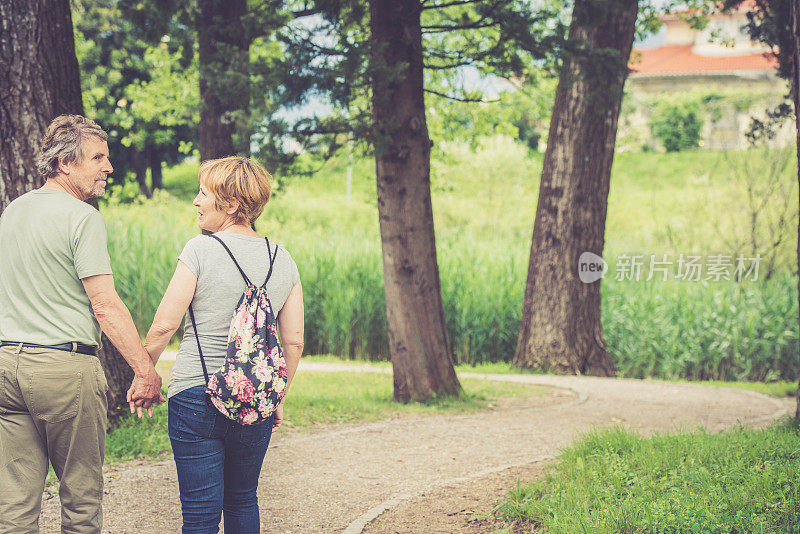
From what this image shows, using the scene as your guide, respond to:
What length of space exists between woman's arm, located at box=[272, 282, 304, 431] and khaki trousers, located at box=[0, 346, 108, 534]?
72 cm

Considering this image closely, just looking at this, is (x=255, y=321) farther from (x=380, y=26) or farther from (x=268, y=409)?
(x=380, y=26)

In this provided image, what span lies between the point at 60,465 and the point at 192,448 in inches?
23.3

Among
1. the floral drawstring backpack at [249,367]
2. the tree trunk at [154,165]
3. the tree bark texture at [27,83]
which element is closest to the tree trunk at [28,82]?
the tree bark texture at [27,83]

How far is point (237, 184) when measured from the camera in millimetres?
2906

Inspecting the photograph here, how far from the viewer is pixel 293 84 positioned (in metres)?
7.27

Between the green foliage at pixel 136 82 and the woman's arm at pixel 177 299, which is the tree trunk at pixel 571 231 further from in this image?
the woman's arm at pixel 177 299

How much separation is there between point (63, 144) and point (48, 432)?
3.61 feet

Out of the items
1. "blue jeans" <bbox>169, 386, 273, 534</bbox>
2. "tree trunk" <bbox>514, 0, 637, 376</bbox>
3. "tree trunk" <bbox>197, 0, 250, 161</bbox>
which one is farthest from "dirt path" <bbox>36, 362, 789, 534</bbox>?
"tree trunk" <bbox>197, 0, 250, 161</bbox>

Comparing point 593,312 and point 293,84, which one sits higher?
point 293,84

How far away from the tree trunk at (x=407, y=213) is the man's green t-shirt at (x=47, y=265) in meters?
4.64

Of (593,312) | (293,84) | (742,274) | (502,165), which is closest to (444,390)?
(293,84)

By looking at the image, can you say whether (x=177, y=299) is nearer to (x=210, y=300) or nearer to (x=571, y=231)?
(x=210, y=300)

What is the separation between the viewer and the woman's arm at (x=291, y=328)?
10.1ft

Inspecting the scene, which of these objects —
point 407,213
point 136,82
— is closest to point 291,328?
point 407,213
